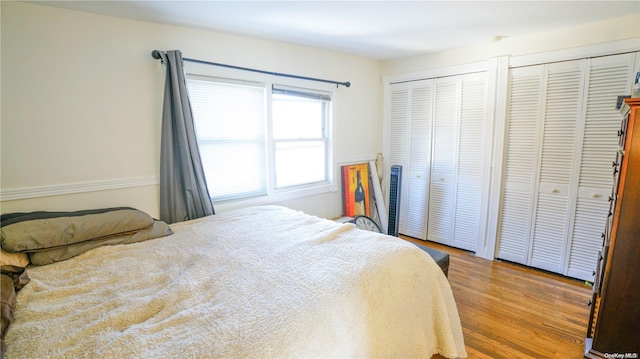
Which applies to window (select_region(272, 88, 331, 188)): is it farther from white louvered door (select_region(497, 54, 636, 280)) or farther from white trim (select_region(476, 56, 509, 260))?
white louvered door (select_region(497, 54, 636, 280))

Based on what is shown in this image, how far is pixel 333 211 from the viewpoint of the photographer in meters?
3.62

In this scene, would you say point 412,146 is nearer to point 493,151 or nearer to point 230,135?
point 493,151

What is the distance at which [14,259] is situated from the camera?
4.87 feet

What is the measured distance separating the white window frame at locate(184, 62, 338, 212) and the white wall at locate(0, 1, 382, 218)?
13 cm

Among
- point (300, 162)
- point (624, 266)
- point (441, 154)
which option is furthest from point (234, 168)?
point (624, 266)

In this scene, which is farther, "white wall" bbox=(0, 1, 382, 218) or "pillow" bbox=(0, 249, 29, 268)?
"white wall" bbox=(0, 1, 382, 218)

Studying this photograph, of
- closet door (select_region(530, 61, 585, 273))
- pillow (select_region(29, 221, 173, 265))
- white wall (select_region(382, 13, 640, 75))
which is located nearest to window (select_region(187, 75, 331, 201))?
pillow (select_region(29, 221, 173, 265))

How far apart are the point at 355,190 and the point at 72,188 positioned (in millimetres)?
2669

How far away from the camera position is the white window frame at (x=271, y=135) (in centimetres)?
253

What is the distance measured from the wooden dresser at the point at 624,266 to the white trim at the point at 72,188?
9.64 ft

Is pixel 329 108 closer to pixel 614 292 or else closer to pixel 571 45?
pixel 571 45

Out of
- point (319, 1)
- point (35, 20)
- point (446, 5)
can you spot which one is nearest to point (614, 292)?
point (446, 5)

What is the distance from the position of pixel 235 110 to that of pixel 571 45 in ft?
9.62

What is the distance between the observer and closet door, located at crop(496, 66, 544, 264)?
2830 millimetres
